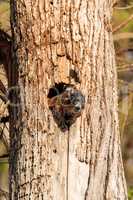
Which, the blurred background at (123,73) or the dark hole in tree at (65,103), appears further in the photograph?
the blurred background at (123,73)

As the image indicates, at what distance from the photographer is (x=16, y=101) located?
11.3 feet

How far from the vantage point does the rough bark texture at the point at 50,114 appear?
3.30 metres

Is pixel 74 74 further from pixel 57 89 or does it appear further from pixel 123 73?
pixel 123 73

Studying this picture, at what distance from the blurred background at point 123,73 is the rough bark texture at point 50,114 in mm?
712

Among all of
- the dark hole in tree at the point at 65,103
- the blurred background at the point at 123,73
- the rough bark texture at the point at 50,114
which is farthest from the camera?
the blurred background at the point at 123,73

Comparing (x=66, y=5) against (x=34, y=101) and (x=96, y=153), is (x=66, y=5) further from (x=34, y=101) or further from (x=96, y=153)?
(x=96, y=153)

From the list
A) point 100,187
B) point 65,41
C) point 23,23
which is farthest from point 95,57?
point 100,187

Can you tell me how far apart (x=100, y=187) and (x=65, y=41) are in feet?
2.31

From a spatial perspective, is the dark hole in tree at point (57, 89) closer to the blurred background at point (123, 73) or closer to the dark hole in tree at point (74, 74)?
the dark hole in tree at point (74, 74)

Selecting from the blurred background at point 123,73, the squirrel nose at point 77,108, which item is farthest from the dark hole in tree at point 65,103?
the blurred background at point 123,73

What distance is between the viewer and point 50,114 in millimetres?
3301

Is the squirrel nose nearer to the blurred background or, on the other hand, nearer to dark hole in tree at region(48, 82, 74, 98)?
dark hole in tree at region(48, 82, 74, 98)

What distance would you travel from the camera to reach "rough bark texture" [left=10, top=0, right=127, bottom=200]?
3.30 metres

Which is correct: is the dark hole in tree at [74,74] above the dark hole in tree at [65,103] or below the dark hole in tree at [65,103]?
above
